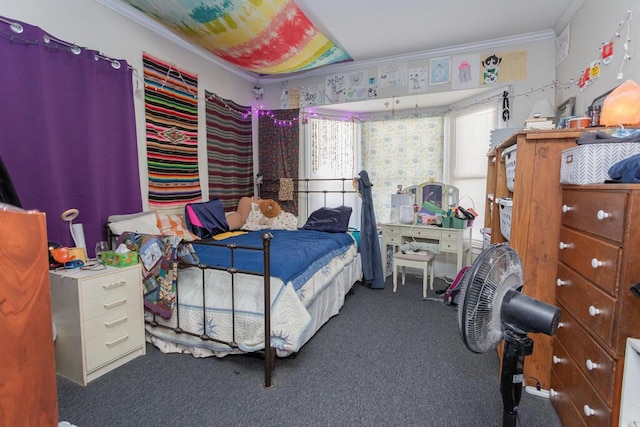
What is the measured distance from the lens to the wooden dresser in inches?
40.8

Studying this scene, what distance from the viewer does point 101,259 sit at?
2037 millimetres

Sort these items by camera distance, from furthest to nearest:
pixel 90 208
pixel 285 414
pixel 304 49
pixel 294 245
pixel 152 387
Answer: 1. pixel 304 49
2. pixel 294 245
3. pixel 90 208
4. pixel 152 387
5. pixel 285 414

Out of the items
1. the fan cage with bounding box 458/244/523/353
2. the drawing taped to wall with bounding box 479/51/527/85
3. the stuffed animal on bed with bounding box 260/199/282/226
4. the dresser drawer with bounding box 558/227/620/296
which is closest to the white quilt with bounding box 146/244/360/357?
the fan cage with bounding box 458/244/523/353

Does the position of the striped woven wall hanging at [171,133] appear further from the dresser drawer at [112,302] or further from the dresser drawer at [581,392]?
the dresser drawer at [581,392]

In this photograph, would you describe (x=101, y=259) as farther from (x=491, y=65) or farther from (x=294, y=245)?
(x=491, y=65)

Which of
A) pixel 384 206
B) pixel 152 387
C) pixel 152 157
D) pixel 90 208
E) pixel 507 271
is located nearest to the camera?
pixel 507 271

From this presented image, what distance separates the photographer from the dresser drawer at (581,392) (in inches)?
43.9

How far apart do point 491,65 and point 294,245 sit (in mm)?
2665

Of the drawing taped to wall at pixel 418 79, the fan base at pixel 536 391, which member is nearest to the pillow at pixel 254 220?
the drawing taped to wall at pixel 418 79

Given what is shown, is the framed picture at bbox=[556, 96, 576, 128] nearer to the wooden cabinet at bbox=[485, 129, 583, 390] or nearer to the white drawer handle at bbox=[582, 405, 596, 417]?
the wooden cabinet at bbox=[485, 129, 583, 390]

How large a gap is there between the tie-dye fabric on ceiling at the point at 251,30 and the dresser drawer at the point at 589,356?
2.64m

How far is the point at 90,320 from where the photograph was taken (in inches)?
70.7

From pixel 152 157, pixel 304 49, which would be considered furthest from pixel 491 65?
pixel 152 157

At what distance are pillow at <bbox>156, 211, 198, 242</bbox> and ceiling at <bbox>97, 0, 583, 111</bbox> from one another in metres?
1.60
